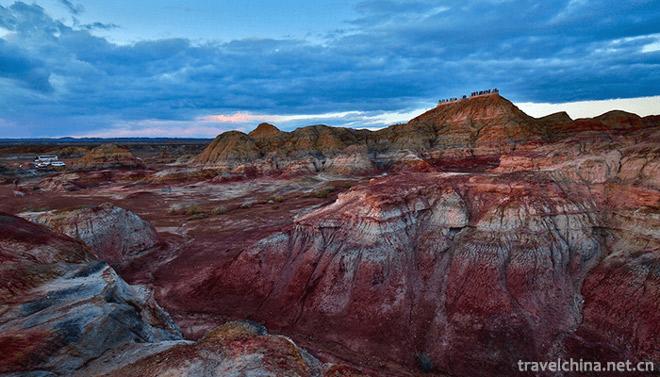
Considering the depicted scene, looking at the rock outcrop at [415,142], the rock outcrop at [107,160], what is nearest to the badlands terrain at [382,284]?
the rock outcrop at [415,142]

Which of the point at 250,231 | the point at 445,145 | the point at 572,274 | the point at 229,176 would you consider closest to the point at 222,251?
the point at 250,231

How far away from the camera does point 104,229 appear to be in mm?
35344

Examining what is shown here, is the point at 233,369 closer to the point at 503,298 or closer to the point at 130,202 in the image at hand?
the point at 503,298

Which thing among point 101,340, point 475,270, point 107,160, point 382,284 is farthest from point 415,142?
point 101,340

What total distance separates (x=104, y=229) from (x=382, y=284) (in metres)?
27.0

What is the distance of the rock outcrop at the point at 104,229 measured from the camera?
33812mm

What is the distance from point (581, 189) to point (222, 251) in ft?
98.0

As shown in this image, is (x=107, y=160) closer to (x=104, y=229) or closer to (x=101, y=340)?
(x=104, y=229)

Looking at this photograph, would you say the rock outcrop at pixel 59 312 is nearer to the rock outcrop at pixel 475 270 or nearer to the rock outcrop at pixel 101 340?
the rock outcrop at pixel 101 340

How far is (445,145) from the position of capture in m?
99.8

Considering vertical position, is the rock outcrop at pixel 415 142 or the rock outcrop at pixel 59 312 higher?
the rock outcrop at pixel 415 142

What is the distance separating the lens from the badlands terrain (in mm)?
12914

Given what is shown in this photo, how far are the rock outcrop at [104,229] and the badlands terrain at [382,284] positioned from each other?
0.13 meters

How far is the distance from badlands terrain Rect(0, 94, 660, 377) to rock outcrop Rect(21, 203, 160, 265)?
5.2 inches
